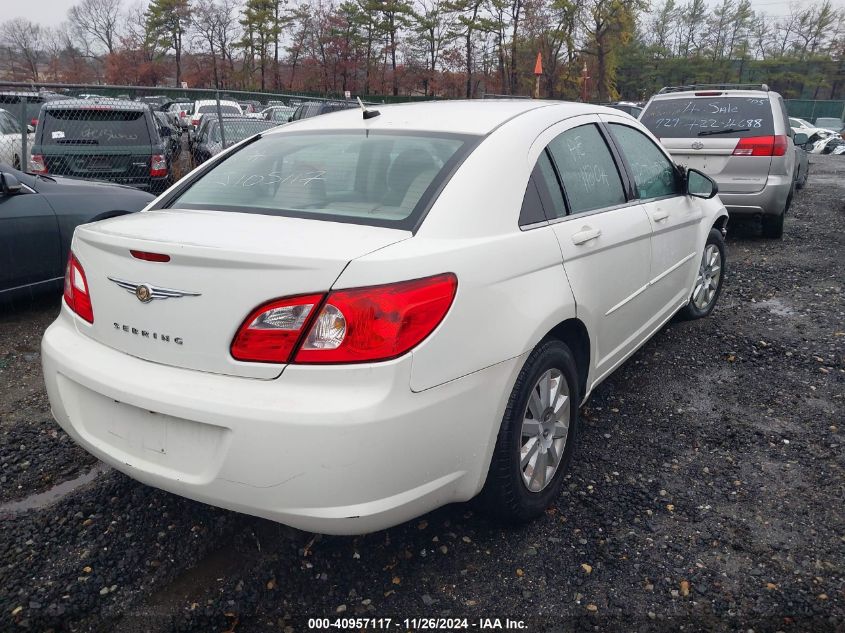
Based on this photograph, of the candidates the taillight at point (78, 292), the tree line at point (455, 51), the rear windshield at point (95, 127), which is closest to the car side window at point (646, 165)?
the taillight at point (78, 292)

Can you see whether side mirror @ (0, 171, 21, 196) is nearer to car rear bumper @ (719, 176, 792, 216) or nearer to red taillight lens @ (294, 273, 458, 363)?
red taillight lens @ (294, 273, 458, 363)

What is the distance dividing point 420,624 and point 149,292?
1360 mm

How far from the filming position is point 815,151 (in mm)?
26938

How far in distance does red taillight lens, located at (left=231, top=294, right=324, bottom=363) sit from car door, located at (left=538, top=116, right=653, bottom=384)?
115 cm

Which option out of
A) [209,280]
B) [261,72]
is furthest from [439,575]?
[261,72]

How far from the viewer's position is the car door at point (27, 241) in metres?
4.66

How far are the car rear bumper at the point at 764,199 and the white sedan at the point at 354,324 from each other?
5330mm

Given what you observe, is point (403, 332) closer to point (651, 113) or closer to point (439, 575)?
point (439, 575)

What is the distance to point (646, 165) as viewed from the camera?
3.79 metres

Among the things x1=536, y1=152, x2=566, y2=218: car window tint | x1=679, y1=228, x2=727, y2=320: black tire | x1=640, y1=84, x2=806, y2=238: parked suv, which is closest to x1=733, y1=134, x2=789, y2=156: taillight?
x1=640, y1=84, x2=806, y2=238: parked suv

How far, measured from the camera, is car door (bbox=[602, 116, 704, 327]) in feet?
11.7

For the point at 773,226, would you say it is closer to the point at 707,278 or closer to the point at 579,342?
the point at 707,278

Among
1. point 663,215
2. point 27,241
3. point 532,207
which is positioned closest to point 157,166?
point 27,241

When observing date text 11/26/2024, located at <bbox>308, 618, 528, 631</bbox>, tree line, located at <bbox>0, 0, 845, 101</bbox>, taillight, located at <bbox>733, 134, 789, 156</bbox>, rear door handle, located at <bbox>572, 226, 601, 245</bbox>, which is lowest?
date text 11/26/2024, located at <bbox>308, 618, 528, 631</bbox>
